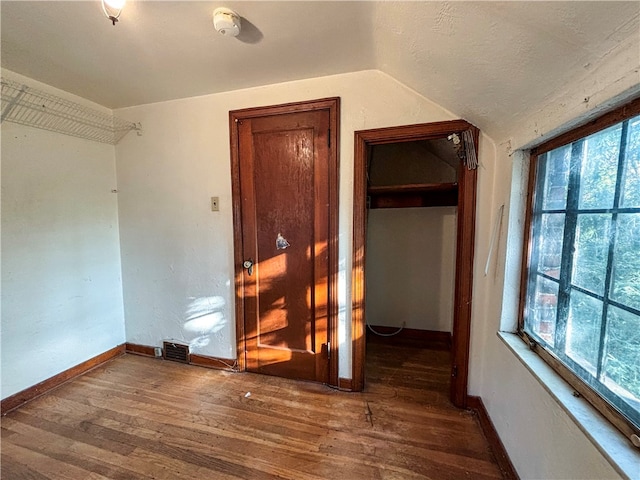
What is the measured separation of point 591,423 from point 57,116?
3.33 m

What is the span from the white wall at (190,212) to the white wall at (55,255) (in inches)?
5.2

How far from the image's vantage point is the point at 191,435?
5.26 ft

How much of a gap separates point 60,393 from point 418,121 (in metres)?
3.08

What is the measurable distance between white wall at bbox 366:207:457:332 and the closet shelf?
0.15 meters

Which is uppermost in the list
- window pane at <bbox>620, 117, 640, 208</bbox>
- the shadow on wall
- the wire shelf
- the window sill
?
the wire shelf

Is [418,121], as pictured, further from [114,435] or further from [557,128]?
[114,435]

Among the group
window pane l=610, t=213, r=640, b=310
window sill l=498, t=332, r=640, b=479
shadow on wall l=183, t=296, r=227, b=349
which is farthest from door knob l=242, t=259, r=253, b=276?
window pane l=610, t=213, r=640, b=310

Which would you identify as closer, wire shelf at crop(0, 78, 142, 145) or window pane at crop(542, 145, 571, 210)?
window pane at crop(542, 145, 571, 210)

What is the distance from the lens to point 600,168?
980mm

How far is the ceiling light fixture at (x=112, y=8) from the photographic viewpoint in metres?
1.11

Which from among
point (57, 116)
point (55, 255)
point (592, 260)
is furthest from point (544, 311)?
point (57, 116)

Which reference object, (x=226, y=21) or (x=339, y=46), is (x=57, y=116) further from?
(x=339, y=46)

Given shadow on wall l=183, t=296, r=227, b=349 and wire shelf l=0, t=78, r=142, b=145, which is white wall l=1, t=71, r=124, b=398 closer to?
wire shelf l=0, t=78, r=142, b=145

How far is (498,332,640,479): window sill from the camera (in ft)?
2.34
